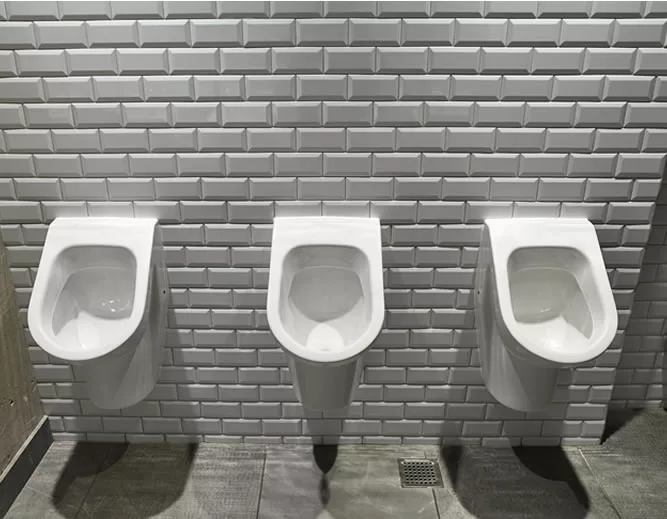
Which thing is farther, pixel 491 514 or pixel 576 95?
pixel 491 514

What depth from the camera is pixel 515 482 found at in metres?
2.06

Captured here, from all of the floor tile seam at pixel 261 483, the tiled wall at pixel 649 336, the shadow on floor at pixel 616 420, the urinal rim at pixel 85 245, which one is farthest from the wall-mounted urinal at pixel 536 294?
the urinal rim at pixel 85 245

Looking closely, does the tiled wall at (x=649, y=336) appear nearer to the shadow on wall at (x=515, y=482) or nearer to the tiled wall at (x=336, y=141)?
the tiled wall at (x=336, y=141)

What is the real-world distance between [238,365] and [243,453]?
33 cm

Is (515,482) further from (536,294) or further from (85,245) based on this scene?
(85,245)

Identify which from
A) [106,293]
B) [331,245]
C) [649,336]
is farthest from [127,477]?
[649,336]

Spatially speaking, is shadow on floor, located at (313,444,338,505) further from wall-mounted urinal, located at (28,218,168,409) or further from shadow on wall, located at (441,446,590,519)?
wall-mounted urinal, located at (28,218,168,409)

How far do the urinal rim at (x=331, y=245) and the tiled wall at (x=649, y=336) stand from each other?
3.42 ft

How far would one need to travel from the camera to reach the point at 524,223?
191 centimetres

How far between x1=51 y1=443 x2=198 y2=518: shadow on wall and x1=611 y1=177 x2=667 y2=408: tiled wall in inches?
65.7

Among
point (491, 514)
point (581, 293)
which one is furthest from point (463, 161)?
point (491, 514)

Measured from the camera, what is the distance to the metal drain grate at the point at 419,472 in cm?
203

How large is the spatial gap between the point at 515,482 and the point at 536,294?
648 mm

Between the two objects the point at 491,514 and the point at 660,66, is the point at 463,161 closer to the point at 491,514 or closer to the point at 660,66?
the point at 660,66
